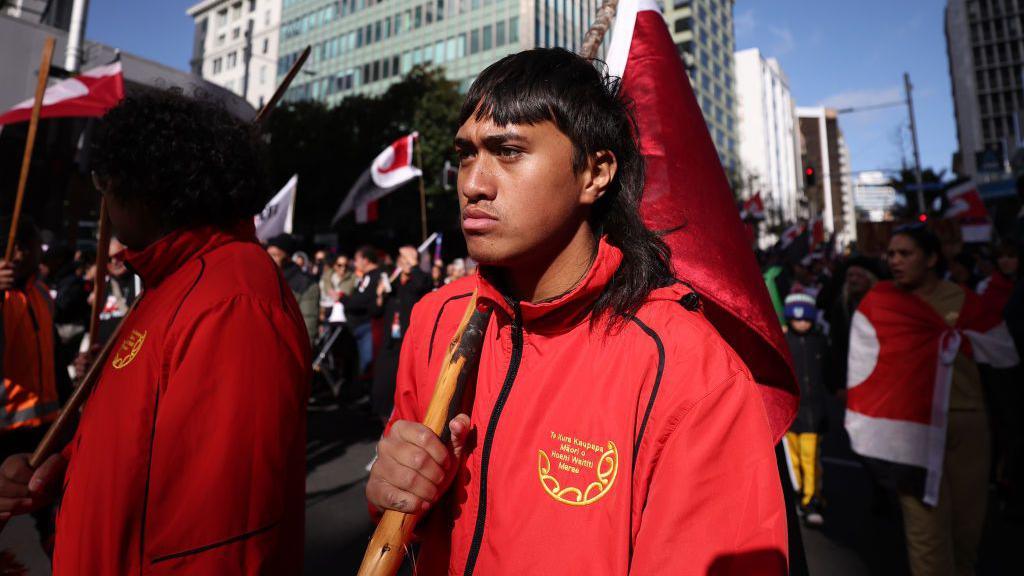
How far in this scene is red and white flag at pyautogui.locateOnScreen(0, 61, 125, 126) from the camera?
170 inches

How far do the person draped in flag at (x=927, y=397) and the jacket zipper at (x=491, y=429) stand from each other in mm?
3007

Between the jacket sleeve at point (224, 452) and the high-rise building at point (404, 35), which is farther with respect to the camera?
the high-rise building at point (404, 35)

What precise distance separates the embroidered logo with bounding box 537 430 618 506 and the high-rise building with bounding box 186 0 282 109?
6346 cm

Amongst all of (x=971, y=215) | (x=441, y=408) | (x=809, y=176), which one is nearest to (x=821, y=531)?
(x=441, y=408)

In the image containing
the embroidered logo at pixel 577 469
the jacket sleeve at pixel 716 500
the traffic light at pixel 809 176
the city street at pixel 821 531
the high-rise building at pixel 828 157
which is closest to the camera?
the jacket sleeve at pixel 716 500

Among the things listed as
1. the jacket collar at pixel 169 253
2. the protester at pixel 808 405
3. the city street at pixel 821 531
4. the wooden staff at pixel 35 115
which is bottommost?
the city street at pixel 821 531

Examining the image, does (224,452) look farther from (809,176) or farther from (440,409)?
(809,176)

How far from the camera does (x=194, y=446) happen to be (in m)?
1.46

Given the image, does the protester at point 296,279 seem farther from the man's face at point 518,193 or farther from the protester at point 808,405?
the man's face at point 518,193

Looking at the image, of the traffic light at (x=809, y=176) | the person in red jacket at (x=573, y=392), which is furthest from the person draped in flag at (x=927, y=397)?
the traffic light at (x=809, y=176)

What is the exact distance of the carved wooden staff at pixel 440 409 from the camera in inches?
44.5

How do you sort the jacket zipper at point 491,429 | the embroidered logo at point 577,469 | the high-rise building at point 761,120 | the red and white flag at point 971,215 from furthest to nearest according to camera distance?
1. the high-rise building at point 761,120
2. the red and white flag at point 971,215
3. the jacket zipper at point 491,429
4. the embroidered logo at point 577,469

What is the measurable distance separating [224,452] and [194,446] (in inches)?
3.1

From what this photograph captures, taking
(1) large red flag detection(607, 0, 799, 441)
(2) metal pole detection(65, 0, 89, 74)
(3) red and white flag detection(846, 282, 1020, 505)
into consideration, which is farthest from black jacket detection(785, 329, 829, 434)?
(2) metal pole detection(65, 0, 89, 74)
